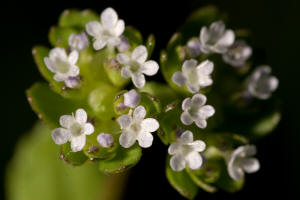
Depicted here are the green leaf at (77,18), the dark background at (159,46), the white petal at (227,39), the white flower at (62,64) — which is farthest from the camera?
the dark background at (159,46)

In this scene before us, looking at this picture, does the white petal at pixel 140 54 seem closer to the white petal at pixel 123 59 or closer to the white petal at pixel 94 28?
the white petal at pixel 123 59

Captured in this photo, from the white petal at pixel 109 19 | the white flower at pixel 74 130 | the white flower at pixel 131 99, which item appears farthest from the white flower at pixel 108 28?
the white flower at pixel 74 130

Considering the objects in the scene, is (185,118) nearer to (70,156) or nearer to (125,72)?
(125,72)

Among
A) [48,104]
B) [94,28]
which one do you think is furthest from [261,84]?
[48,104]

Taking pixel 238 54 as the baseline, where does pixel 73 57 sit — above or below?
above

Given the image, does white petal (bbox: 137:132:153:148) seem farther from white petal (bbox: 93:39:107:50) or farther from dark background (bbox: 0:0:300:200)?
dark background (bbox: 0:0:300:200)

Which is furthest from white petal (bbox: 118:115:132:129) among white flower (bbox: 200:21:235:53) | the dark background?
the dark background
